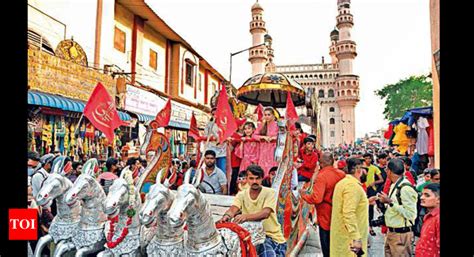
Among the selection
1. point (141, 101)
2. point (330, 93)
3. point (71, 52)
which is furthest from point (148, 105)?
point (330, 93)

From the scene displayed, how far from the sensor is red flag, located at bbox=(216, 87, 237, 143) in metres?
4.88

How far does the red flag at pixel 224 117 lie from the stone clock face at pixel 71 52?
4.98 metres

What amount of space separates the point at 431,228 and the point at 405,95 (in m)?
19.8

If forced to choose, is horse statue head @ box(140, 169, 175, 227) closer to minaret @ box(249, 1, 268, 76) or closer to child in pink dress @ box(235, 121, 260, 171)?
child in pink dress @ box(235, 121, 260, 171)

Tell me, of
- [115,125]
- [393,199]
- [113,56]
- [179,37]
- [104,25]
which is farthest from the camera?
[179,37]

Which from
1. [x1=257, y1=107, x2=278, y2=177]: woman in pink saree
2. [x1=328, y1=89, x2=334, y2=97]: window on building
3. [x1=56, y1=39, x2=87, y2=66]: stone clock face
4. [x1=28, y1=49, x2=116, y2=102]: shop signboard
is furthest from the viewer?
[x1=328, y1=89, x2=334, y2=97]: window on building

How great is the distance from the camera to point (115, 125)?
4684mm

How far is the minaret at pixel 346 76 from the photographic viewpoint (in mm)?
33781

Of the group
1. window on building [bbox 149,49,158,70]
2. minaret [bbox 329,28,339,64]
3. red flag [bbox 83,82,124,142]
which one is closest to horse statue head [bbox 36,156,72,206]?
red flag [bbox 83,82,124,142]

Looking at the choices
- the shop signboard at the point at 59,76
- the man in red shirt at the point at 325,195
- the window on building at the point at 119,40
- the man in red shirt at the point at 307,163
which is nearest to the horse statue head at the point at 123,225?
the man in red shirt at the point at 325,195

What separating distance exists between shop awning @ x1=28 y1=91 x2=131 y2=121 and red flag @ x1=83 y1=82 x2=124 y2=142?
2.79 meters
